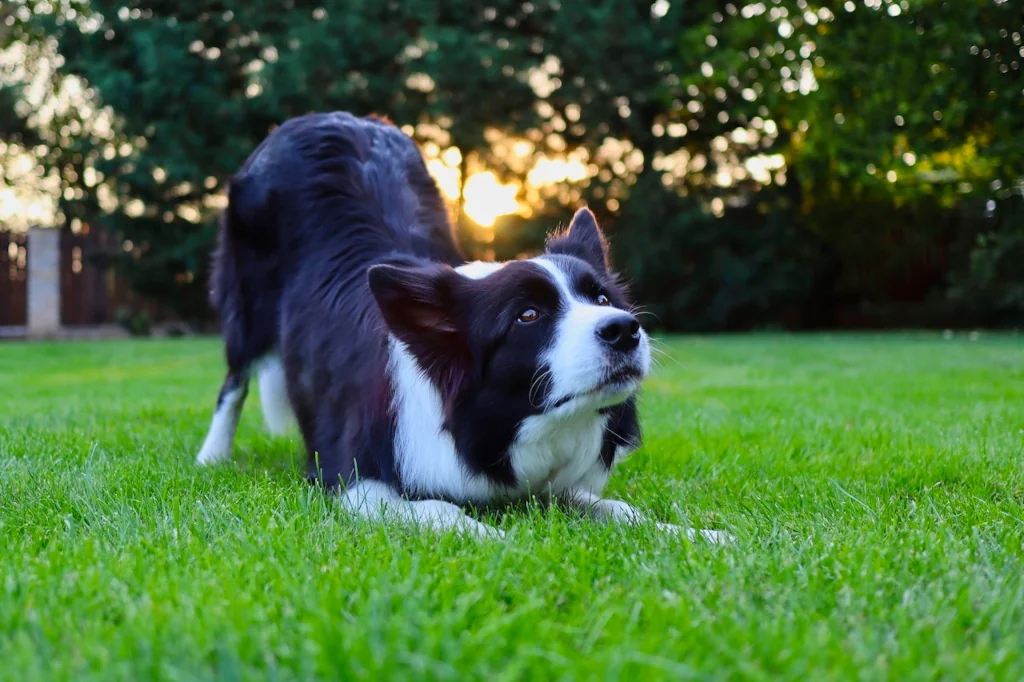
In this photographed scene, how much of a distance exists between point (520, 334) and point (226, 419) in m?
2.18

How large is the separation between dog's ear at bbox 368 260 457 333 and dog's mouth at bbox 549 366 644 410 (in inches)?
20.1

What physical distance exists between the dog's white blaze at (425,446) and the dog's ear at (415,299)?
117mm

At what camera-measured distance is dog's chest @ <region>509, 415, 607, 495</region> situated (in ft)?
9.27

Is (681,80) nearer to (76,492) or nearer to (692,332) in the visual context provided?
(692,332)

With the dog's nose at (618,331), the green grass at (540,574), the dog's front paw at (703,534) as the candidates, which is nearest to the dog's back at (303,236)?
the green grass at (540,574)

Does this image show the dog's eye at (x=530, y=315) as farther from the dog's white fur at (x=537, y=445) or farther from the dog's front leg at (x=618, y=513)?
the dog's front leg at (x=618, y=513)

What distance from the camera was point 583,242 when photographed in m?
3.37

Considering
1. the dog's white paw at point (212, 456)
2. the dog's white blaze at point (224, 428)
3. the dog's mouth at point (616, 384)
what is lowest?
the dog's white paw at point (212, 456)

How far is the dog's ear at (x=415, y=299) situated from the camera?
279 centimetres

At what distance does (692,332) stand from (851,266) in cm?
424

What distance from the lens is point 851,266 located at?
19.2m

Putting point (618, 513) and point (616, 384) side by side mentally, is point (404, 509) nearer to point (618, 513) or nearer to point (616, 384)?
point (618, 513)

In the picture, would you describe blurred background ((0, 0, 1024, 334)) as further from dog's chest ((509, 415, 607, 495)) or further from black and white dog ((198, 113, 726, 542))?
dog's chest ((509, 415, 607, 495))

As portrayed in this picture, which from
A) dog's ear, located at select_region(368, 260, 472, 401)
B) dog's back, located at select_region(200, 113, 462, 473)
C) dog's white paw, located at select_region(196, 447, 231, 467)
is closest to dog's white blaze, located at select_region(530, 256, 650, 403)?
dog's ear, located at select_region(368, 260, 472, 401)
